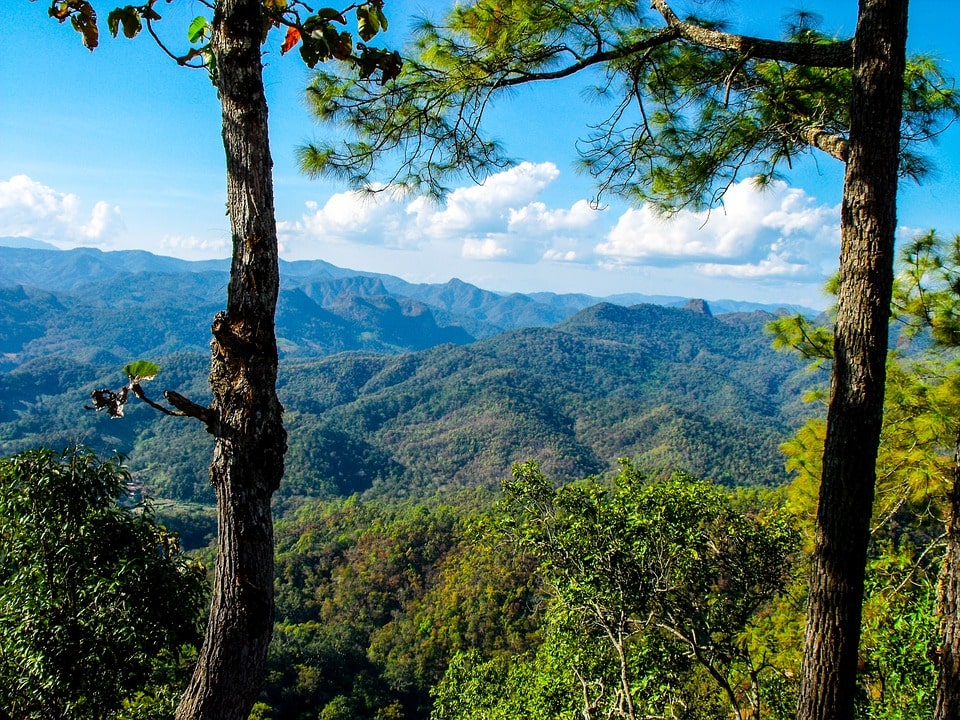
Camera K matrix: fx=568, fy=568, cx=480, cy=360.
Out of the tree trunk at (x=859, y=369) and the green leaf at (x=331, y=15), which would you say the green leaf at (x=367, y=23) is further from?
the tree trunk at (x=859, y=369)

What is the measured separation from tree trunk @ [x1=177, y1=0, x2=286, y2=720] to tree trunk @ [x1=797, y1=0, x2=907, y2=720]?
1.67 m

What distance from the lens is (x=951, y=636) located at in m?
2.16

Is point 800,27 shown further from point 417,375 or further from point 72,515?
point 417,375

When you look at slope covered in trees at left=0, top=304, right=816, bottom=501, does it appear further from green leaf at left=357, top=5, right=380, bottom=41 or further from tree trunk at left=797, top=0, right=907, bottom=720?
tree trunk at left=797, top=0, right=907, bottom=720

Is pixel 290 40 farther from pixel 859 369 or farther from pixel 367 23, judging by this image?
pixel 859 369

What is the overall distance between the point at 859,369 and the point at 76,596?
3.65m

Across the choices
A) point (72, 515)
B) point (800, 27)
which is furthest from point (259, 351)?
point (800, 27)

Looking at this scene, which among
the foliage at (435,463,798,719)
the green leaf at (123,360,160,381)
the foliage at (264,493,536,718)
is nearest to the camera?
the green leaf at (123,360,160,381)

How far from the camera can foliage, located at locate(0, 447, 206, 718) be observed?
2.81 meters

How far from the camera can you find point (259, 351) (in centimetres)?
160

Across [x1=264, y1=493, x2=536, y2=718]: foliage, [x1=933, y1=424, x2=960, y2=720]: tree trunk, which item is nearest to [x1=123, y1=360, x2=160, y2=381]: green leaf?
[x1=933, y1=424, x2=960, y2=720]: tree trunk

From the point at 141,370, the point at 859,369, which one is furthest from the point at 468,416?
the point at 141,370

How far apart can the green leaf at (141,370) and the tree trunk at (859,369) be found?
189 cm

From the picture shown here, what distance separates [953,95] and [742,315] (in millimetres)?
209785
